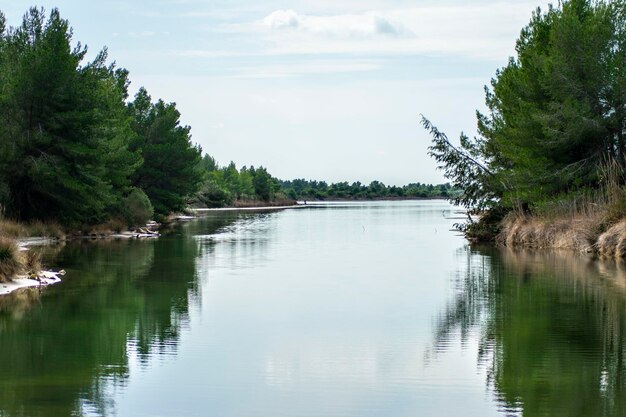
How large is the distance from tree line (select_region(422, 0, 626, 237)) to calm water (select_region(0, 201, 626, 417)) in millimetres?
8827

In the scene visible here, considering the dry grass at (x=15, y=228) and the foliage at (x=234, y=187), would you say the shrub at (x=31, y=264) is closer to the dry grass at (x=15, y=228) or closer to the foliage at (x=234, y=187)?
the dry grass at (x=15, y=228)

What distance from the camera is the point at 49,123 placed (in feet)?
141

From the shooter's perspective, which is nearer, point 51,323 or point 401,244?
point 51,323

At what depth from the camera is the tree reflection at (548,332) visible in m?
11.2

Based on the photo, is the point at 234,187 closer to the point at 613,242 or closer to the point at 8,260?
the point at 613,242

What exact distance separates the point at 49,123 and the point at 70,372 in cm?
3254

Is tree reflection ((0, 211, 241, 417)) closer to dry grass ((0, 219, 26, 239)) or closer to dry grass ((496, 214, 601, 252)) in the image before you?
dry grass ((0, 219, 26, 239))

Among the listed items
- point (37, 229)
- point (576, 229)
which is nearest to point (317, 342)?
point (576, 229)

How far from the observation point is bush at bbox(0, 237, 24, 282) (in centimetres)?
2122

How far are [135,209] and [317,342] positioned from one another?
Result: 41859mm

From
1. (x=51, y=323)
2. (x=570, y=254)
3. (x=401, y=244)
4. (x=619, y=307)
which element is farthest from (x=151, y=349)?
(x=401, y=244)

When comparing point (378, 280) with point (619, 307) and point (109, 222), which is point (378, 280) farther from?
point (109, 222)

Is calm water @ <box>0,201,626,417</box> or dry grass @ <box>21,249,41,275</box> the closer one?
calm water @ <box>0,201,626,417</box>

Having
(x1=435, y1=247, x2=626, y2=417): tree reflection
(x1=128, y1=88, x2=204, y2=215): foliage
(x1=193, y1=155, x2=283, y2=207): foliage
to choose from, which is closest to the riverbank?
(x1=435, y1=247, x2=626, y2=417): tree reflection
